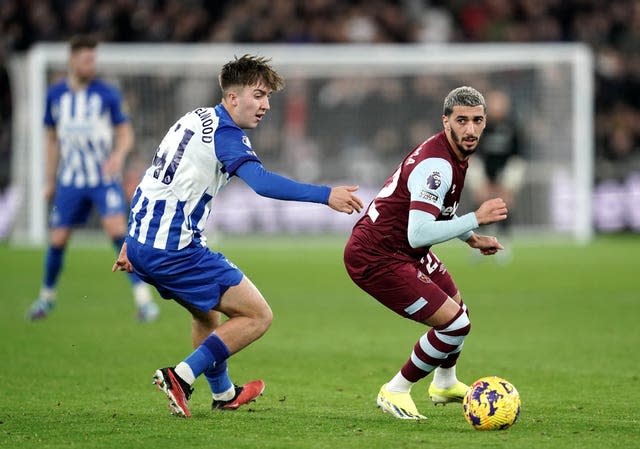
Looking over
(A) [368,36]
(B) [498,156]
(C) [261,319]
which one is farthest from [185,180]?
(A) [368,36]

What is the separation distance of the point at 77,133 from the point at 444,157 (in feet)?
20.9

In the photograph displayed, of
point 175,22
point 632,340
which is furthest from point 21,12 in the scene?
point 632,340

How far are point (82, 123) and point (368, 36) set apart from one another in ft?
46.4

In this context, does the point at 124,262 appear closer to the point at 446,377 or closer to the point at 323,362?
the point at 446,377

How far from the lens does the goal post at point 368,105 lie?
2255cm

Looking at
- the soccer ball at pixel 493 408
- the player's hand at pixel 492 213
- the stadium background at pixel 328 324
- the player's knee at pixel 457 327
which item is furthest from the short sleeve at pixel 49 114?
the soccer ball at pixel 493 408

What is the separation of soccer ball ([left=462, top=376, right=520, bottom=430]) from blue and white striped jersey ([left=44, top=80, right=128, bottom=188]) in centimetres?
638

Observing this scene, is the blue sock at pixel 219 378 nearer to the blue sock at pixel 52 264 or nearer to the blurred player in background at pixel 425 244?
the blurred player in background at pixel 425 244

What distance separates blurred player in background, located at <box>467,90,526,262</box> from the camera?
19.7 metres

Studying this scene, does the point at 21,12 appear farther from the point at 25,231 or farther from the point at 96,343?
the point at 96,343

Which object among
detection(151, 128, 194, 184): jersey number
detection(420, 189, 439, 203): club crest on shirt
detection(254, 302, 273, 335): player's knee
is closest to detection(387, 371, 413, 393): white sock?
detection(254, 302, 273, 335): player's knee

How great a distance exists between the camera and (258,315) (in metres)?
7.09

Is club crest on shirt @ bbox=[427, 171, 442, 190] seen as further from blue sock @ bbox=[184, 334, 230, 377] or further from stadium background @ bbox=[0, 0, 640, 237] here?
stadium background @ bbox=[0, 0, 640, 237]

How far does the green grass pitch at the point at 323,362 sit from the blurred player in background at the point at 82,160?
55 cm
